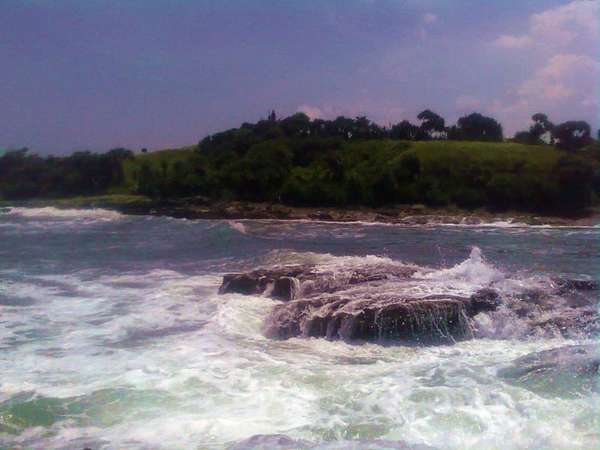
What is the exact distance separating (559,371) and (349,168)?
40.4 metres

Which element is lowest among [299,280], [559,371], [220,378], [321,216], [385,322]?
[220,378]

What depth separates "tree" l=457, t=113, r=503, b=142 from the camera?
5781 cm

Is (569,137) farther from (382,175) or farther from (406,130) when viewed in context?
(406,130)

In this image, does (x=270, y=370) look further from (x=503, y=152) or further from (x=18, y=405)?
(x=503, y=152)

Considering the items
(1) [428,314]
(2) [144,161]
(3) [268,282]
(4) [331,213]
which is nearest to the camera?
(1) [428,314]

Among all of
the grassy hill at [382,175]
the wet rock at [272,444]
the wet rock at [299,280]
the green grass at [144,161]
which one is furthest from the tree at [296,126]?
the wet rock at [272,444]

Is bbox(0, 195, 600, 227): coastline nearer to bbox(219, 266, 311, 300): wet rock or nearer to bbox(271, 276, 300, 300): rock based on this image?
bbox(219, 266, 311, 300): wet rock

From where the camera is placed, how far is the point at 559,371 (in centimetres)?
753

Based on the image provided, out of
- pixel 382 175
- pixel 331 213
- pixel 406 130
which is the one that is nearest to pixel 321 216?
pixel 331 213

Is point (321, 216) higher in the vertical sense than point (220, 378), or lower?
higher

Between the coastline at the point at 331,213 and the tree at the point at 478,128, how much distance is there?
20804 mm

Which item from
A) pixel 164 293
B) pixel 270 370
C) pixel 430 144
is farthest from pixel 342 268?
pixel 430 144

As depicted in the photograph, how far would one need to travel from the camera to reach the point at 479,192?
40812mm

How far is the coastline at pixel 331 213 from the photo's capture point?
114ft
